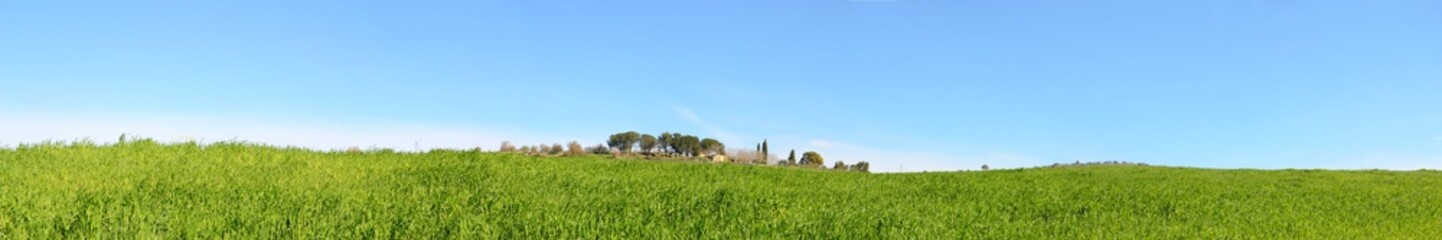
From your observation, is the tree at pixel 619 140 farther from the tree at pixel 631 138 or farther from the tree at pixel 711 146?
the tree at pixel 711 146

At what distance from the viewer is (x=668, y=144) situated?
204 feet

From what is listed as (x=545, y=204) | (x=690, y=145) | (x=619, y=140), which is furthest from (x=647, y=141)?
(x=545, y=204)

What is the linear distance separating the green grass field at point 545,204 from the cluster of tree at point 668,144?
29161 millimetres

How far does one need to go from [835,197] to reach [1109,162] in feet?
133

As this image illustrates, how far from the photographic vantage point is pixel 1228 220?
16.7 metres

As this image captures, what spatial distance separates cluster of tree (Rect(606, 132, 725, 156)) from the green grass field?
29161mm

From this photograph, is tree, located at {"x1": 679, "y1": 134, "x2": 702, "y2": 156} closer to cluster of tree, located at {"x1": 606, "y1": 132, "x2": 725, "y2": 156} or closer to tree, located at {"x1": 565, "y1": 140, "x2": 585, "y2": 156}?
cluster of tree, located at {"x1": 606, "y1": 132, "x2": 725, "y2": 156}

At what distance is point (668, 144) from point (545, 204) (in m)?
48.6

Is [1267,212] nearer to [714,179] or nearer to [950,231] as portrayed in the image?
[950,231]

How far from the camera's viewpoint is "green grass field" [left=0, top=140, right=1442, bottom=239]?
10.5m

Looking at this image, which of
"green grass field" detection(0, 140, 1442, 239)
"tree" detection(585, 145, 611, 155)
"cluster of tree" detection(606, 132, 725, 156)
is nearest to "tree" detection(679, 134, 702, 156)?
"cluster of tree" detection(606, 132, 725, 156)

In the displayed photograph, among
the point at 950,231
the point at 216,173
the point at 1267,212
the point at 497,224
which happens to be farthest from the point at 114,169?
the point at 1267,212

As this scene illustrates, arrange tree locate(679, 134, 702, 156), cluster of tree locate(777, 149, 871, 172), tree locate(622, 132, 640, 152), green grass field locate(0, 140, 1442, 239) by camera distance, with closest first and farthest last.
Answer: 1. green grass field locate(0, 140, 1442, 239)
2. cluster of tree locate(777, 149, 871, 172)
3. tree locate(622, 132, 640, 152)
4. tree locate(679, 134, 702, 156)

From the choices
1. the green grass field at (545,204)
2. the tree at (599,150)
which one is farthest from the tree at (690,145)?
the green grass field at (545,204)
